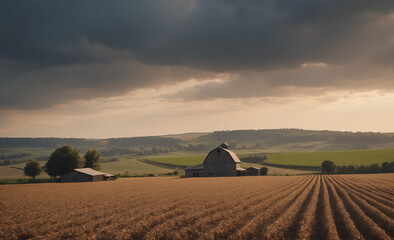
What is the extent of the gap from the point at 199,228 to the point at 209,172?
77691mm

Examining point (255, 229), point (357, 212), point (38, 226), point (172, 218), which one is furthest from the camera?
point (357, 212)

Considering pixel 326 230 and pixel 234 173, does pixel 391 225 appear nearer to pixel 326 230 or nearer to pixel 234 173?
pixel 326 230

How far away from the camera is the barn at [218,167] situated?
9262cm

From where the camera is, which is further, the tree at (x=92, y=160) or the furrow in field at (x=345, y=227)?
the tree at (x=92, y=160)

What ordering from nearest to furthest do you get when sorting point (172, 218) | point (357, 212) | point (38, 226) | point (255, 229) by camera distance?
point (255, 229) → point (38, 226) → point (172, 218) → point (357, 212)

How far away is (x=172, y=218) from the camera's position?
19547 millimetres

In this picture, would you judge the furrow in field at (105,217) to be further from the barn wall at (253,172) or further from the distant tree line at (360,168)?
the distant tree line at (360,168)

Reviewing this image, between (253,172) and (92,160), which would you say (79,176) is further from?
(253,172)

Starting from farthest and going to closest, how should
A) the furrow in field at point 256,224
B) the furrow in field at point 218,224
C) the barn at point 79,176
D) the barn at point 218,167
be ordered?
the barn at point 218,167 < the barn at point 79,176 < the furrow in field at point 218,224 < the furrow in field at point 256,224

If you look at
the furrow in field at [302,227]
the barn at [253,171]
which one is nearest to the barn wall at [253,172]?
the barn at [253,171]

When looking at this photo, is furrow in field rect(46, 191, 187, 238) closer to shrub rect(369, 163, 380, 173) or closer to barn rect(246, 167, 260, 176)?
barn rect(246, 167, 260, 176)

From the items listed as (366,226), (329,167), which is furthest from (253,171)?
(366,226)

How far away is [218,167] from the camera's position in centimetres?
9338

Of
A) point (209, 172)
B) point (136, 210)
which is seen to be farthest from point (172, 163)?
point (136, 210)
